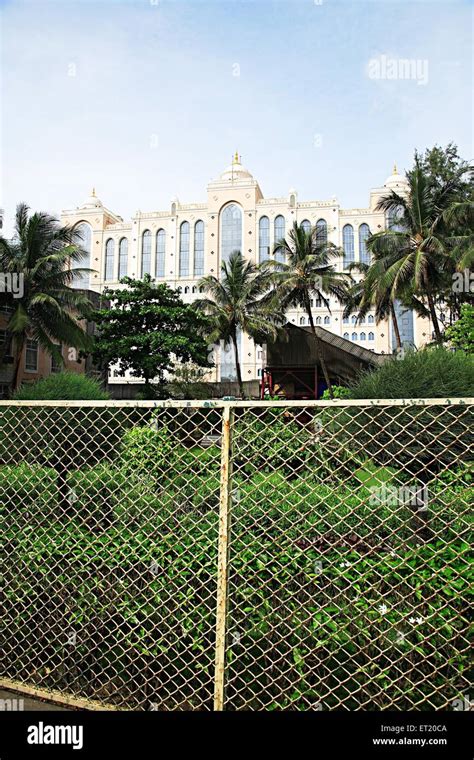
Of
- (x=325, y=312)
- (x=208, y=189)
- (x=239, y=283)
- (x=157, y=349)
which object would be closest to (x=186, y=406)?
(x=157, y=349)

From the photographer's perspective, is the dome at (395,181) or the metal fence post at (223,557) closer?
the metal fence post at (223,557)

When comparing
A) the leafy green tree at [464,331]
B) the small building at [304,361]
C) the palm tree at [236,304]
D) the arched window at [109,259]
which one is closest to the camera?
the leafy green tree at [464,331]

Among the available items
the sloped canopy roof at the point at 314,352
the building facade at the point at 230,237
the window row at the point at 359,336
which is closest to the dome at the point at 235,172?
the building facade at the point at 230,237

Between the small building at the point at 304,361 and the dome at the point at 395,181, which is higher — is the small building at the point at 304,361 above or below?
below

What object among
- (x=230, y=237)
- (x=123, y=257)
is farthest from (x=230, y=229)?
(x=123, y=257)

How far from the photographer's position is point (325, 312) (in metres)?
62.6

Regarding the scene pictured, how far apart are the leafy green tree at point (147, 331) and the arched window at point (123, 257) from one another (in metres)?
43.1

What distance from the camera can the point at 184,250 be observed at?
216 ft

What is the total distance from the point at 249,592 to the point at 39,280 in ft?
68.9

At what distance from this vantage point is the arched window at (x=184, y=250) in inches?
2586

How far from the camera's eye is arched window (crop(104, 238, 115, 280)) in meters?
69.1

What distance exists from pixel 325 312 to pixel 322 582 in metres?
61.8

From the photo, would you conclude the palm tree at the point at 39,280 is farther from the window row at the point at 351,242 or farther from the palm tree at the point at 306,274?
the window row at the point at 351,242
